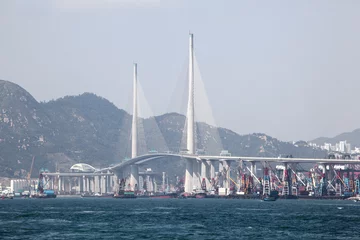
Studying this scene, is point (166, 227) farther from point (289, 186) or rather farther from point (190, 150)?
point (289, 186)

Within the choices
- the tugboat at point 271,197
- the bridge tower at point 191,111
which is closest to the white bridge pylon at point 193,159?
the bridge tower at point 191,111

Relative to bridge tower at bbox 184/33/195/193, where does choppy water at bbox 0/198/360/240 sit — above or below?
below

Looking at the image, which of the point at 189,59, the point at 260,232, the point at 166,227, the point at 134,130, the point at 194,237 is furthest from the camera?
the point at 134,130

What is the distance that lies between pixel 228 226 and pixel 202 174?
343ft

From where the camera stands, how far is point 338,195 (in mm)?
177125

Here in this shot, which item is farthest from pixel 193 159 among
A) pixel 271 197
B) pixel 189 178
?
pixel 271 197

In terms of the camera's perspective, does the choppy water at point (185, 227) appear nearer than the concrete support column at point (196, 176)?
Yes

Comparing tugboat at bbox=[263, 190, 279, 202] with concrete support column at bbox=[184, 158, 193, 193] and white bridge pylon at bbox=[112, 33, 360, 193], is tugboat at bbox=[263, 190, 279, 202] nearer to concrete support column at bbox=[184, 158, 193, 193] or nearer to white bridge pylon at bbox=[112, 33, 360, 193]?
white bridge pylon at bbox=[112, 33, 360, 193]

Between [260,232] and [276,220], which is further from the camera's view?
[276,220]

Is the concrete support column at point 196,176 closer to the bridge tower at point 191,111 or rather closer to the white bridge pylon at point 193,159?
the white bridge pylon at point 193,159

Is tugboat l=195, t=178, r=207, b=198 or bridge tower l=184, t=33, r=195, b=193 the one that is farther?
tugboat l=195, t=178, r=207, b=198

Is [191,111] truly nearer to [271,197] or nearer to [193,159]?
[193,159]

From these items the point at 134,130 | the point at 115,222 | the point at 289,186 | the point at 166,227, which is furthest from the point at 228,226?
the point at 134,130

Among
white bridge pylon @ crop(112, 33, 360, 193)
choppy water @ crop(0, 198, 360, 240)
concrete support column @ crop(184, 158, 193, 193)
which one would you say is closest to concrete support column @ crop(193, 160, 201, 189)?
white bridge pylon @ crop(112, 33, 360, 193)
